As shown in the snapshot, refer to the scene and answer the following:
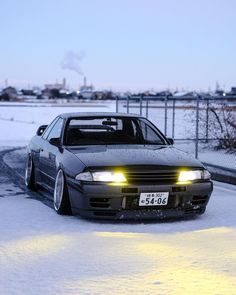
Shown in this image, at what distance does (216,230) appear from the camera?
6.66 meters

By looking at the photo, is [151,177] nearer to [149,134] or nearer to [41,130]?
[149,134]

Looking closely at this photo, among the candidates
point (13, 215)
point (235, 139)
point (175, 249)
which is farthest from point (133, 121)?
point (235, 139)

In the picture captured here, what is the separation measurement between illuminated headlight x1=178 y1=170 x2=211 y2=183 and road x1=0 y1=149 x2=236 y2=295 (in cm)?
51

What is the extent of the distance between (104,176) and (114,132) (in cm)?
170

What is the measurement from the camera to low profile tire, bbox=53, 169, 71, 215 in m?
7.28

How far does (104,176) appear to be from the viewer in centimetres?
679

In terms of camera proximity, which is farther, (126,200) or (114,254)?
(126,200)

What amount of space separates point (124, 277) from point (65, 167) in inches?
107

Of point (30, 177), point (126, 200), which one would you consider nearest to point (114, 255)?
point (126, 200)

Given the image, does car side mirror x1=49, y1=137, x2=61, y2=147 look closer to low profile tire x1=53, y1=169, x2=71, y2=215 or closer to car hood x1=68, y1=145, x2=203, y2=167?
car hood x1=68, y1=145, x2=203, y2=167

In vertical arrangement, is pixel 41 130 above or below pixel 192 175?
above

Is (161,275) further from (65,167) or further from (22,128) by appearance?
(22,128)

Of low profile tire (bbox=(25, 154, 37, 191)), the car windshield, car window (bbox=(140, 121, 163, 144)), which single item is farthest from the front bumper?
low profile tire (bbox=(25, 154, 37, 191))

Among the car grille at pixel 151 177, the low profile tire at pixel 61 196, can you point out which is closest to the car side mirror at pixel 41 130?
the low profile tire at pixel 61 196
